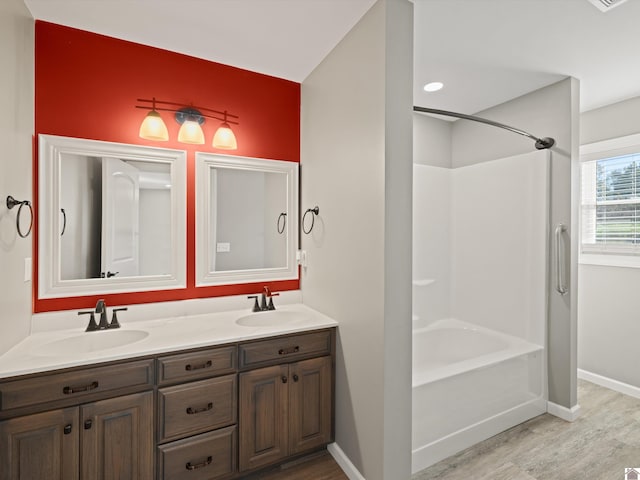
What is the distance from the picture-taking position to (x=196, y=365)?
168 cm

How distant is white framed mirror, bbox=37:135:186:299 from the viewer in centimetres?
187

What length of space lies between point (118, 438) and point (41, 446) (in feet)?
0.93

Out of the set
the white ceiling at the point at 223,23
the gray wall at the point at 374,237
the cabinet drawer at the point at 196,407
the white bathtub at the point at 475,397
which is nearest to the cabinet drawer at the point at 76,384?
the cabinet drawer at the point at 196,407

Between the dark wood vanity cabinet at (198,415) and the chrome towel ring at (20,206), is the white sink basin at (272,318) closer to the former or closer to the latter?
the dark wood vanity cabinet at (198,415)

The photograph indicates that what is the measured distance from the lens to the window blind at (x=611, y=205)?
290 cm

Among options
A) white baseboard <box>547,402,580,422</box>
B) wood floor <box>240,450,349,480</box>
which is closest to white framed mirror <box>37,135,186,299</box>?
wood floor <box>240,450,349,480</box>

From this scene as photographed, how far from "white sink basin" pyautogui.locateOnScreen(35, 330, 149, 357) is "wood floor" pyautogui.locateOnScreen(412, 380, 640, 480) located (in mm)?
1887

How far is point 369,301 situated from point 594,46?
223cm

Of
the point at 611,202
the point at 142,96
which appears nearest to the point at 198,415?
the point at 142,96

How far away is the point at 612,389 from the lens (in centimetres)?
293

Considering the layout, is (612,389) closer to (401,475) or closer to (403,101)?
(401,475)

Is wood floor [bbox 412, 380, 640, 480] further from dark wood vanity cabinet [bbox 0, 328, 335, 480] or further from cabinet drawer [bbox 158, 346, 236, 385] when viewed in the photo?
cabinet drawer [bbox 158, 346, 236, 385]

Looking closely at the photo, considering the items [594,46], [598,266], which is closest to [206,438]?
[594,46]

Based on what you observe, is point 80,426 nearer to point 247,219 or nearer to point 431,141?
point 247,219
